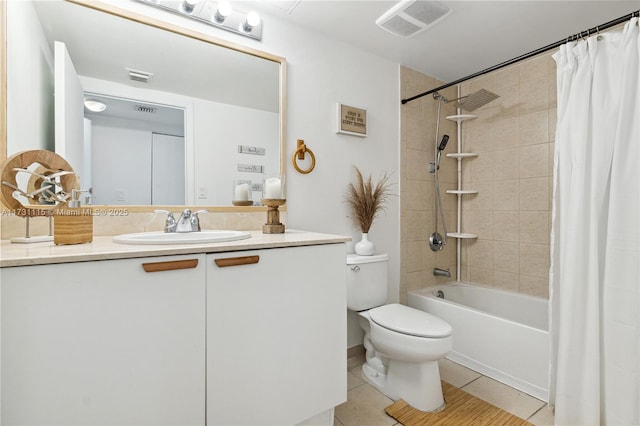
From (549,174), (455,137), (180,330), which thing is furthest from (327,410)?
(455,137)

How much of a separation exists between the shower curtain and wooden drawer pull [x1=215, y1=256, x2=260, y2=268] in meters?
1.42

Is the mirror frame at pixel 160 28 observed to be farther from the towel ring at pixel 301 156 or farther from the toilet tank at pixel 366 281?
the toilet tank at pixel 366 281

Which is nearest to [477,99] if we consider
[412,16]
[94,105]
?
[412,16]

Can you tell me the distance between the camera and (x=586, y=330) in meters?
1.38

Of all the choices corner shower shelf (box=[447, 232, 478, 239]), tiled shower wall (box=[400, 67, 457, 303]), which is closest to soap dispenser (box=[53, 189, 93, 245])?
tiled shower wall (box=[400, 67, 457, 303])

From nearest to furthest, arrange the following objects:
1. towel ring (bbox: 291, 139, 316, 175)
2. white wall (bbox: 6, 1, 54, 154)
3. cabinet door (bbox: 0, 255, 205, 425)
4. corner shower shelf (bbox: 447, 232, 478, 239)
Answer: cabinet door (bbox: 0, 255, 205, 425)
white wall (bbox: 6, 1, 54, 154)
towel ring (bbox: 291, 139, 316, 175)
corner shower shelf (bbox: 447, 232, 478, 239)

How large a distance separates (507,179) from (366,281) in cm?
151

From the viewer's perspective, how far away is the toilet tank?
1870mm

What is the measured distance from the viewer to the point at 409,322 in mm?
1642

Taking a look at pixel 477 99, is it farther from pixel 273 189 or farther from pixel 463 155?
pixel 273 189

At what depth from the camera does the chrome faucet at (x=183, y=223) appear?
1.37 meters

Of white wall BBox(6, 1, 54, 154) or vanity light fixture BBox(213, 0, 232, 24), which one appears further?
vanity light fixture BBox(213, 0, 232, 24)

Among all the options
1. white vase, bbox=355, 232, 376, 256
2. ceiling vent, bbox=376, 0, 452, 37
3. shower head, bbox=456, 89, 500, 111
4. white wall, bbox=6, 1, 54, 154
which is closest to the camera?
white wall, bbox=6, 1, 54, 154

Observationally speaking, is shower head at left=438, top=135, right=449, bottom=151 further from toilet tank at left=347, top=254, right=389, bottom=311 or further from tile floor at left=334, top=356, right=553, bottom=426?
tile floor at left=334, top=356, right=553, bottom=426
